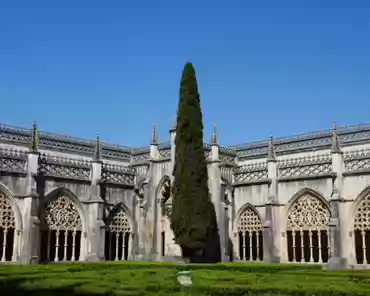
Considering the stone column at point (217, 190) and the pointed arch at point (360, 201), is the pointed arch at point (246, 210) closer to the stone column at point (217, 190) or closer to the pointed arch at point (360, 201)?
the stone column at point (217, 190)

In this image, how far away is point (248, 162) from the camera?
4162 centimetres

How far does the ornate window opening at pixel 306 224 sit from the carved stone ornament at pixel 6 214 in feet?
61.8

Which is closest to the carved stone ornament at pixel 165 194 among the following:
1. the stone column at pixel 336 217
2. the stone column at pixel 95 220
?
the stone column at pixel 95 220

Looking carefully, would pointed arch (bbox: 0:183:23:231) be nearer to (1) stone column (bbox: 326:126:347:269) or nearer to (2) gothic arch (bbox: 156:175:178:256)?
(2) gothic arch (bbox: 156:175:178:256)

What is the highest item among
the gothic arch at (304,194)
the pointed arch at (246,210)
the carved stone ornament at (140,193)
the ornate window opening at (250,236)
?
the carved stone ornament at (140,193)

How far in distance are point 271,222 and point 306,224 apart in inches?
94.7

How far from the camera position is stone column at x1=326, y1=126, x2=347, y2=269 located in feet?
100

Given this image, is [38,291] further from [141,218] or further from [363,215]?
[141,218]

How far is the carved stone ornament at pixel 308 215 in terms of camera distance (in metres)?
33.6

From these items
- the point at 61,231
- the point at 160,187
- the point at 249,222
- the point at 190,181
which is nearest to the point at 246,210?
the point at 249,222

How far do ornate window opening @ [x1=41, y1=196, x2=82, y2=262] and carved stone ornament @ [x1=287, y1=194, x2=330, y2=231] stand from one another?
15.4 m

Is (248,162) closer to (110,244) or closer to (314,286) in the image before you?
(110,244)

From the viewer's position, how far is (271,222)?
3519 centimetres

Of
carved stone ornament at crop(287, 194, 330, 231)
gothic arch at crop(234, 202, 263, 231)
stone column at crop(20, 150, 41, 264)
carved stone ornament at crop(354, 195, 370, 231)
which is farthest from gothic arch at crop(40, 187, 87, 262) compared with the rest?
carved stone ornament at crop(354, 195, 370, 231)
